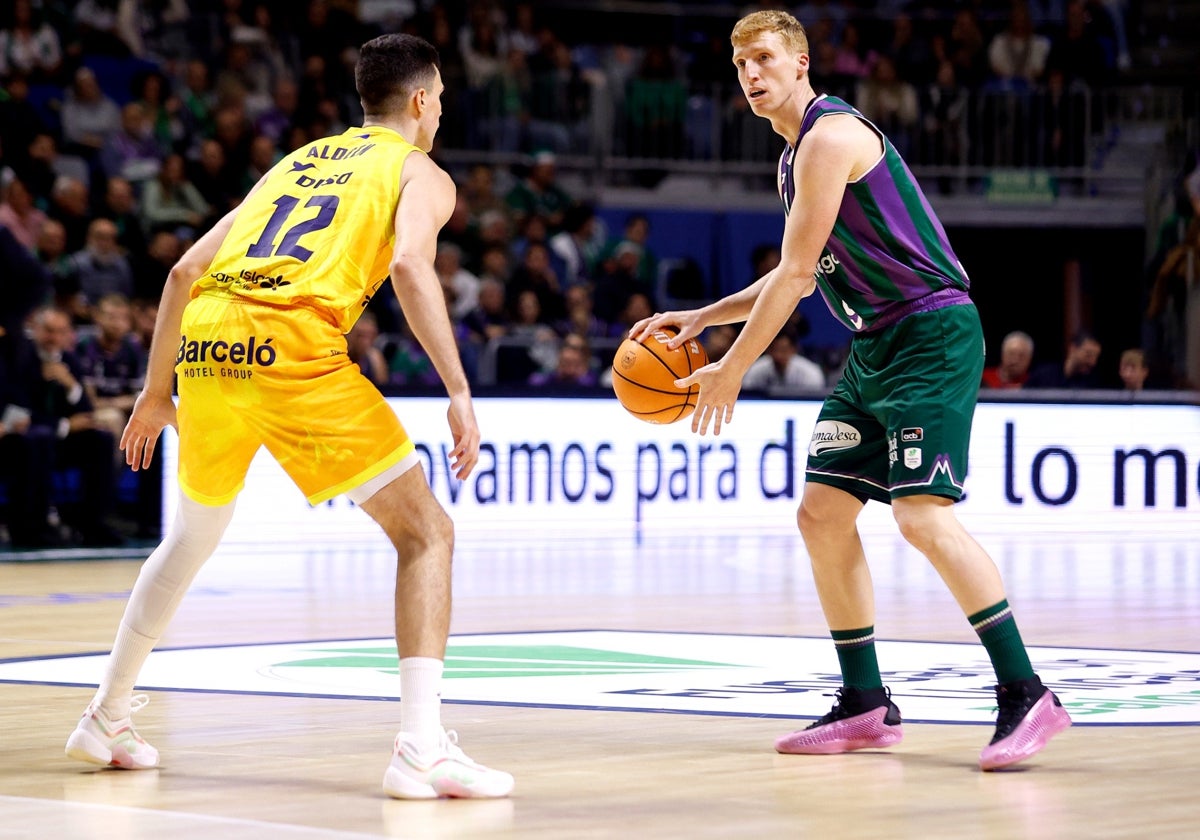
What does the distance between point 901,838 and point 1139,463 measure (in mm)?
11233

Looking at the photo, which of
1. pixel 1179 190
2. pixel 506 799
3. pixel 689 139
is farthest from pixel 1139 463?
pixel 506 799

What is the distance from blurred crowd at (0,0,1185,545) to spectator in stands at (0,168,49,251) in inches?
0.9

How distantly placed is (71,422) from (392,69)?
915 centimetres

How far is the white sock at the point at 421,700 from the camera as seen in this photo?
4.38 metres

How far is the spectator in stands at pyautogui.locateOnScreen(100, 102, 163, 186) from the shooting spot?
16.5 metres

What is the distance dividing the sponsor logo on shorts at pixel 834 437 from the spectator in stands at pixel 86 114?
40.9 ft

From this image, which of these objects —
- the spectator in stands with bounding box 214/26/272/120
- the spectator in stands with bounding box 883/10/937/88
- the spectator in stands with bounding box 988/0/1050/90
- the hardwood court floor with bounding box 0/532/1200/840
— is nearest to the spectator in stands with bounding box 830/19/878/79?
the spectator in stands with bounding box 883/10/937/88

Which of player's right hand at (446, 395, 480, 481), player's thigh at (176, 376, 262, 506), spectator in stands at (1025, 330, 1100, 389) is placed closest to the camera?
player's right hand at (446, 395, 480, 481)

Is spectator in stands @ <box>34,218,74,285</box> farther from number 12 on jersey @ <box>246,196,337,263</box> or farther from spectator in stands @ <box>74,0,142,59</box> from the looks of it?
number 12 on jersey @ <box>246,196,337,263</box>

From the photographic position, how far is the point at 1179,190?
63.4 ft

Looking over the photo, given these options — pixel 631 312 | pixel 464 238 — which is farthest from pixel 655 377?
pixel 464 238

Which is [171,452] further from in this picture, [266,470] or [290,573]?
[290,573]

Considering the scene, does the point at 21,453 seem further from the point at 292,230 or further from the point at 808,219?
the point at 808,219

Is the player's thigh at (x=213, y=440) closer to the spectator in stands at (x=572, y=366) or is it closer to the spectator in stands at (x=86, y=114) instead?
the spectator in stands at (x=572, y=366)
